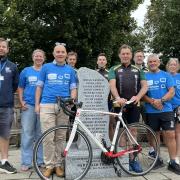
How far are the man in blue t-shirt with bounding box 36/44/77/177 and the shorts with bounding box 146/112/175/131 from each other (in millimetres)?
1474

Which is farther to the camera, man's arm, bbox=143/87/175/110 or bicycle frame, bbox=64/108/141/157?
man's arm, bbox=143/87/175/110

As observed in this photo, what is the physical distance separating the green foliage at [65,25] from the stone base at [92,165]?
13.1m

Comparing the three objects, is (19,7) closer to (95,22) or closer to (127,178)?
(95,22)

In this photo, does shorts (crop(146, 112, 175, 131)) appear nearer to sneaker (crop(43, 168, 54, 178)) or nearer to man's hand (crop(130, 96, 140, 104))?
man's hand (crop(130, 96, 140, 104))

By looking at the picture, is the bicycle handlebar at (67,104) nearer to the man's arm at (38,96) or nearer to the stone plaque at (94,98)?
the man's arm at (38,96)

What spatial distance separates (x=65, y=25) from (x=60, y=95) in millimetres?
13440

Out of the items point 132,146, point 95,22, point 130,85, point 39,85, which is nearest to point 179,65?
point 130,85

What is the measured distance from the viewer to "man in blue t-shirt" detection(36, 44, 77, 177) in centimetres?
650

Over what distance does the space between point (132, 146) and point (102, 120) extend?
69 cm

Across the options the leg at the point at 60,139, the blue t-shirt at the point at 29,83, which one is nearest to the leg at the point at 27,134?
the blue t-shirt at the point at 29,83

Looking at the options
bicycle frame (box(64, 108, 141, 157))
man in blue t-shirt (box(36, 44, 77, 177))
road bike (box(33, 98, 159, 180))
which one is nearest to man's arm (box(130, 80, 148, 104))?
road bike (box(33, 98, 159, 180))

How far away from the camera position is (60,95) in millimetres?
6547

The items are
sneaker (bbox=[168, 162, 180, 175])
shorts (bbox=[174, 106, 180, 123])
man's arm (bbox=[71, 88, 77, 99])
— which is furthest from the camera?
shorts (bbox=[174, 106, 180, 123])

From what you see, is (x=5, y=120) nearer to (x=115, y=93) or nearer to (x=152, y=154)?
(x=115, y=93)
